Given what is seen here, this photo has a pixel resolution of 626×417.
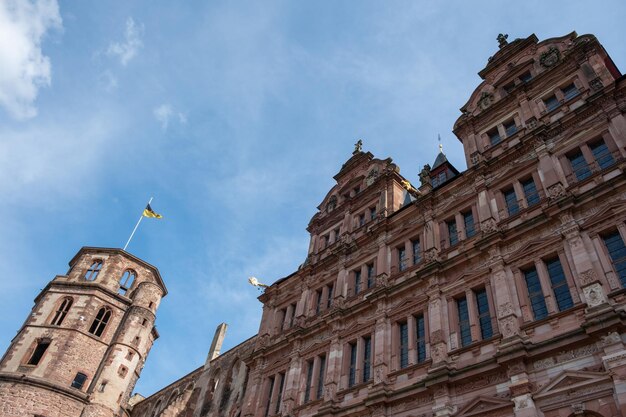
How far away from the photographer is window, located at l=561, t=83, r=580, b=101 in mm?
21875

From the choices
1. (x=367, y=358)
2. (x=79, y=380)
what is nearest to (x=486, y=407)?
(x=367, y=358)

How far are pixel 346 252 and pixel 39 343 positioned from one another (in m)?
30.0

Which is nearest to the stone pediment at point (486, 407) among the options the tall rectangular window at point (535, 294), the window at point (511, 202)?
the tall rectangular window at point (535, 294)

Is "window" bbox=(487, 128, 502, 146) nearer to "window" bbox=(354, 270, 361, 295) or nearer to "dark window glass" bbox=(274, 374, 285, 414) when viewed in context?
Answer: "window" bbox=(354, 270, 361, 295)

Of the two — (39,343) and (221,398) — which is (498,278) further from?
(39,343)

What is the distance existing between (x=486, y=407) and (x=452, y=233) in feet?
28.4

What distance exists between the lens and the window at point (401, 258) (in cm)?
2380

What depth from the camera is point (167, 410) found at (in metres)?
35.5

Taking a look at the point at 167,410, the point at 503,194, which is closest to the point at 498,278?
the point at 503,194

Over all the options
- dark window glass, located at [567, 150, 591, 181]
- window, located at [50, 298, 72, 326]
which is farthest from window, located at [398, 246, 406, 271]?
window, located at [50, 298, 72, 326]

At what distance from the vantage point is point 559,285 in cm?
1653

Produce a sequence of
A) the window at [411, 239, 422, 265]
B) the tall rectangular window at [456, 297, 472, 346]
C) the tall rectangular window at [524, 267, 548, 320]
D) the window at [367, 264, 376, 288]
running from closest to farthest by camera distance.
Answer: the tall rectangular window at [524, 267, 548, 320]
the tall rectangular window at [456, 297, 472, 346]
the window at [411, 239, 422, 265]
the window at [367, 264, 376, 288]

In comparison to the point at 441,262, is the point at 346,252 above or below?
above

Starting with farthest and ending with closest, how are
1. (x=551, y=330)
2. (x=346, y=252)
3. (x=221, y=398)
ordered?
(x=221, y=398)
(x=346, y=252)
(x=551, y=330)
